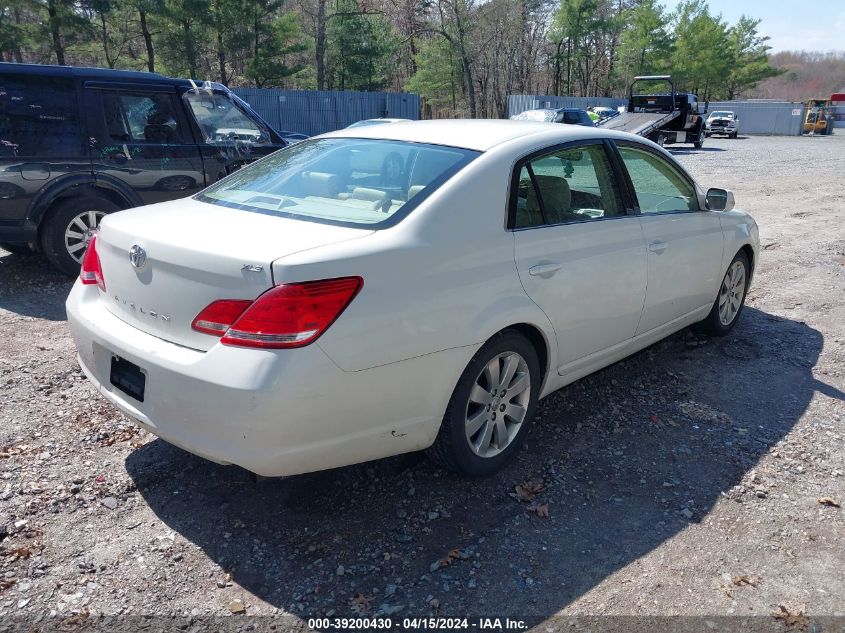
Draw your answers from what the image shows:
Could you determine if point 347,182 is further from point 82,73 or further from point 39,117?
point 82,73

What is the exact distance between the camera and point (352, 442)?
2.74 meters

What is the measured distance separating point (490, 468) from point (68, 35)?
103ft

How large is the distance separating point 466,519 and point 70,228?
17.0 feet

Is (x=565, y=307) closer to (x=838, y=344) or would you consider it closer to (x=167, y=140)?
(x=838, y=344)

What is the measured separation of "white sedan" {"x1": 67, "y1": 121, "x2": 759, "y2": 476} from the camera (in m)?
2.55

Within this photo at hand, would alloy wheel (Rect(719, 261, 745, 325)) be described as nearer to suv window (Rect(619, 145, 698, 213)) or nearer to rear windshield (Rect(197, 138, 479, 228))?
suv window (Rect(619, 145, 698, 213))

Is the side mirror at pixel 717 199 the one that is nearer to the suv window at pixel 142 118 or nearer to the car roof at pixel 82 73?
the suv window at pixel 142 118

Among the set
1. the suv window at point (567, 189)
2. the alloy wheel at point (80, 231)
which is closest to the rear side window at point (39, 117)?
the alloy wheel at point (80, 231)

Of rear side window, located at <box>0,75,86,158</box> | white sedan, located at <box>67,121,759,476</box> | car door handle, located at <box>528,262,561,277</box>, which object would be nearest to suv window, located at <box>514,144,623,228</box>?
white sedan, located at <box>67,121,759,476</box>

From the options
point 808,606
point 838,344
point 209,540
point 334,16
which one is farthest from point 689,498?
point 334,16

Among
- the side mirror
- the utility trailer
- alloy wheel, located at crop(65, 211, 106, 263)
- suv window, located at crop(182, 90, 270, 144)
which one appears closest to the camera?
the side mirror

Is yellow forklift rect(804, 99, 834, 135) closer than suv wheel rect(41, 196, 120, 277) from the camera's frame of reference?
No

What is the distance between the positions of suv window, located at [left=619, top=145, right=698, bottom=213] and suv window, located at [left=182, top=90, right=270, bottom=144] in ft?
15.6

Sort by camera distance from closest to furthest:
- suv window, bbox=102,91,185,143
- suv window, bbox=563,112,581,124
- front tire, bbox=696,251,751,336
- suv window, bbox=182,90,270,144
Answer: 1. front tire, bbox=696,251,751,336
2. suv window, bbox=102,91,185,143
3. suv window, bbox=182,90,270,144
4. suv window, bbox=563,112,581,124
